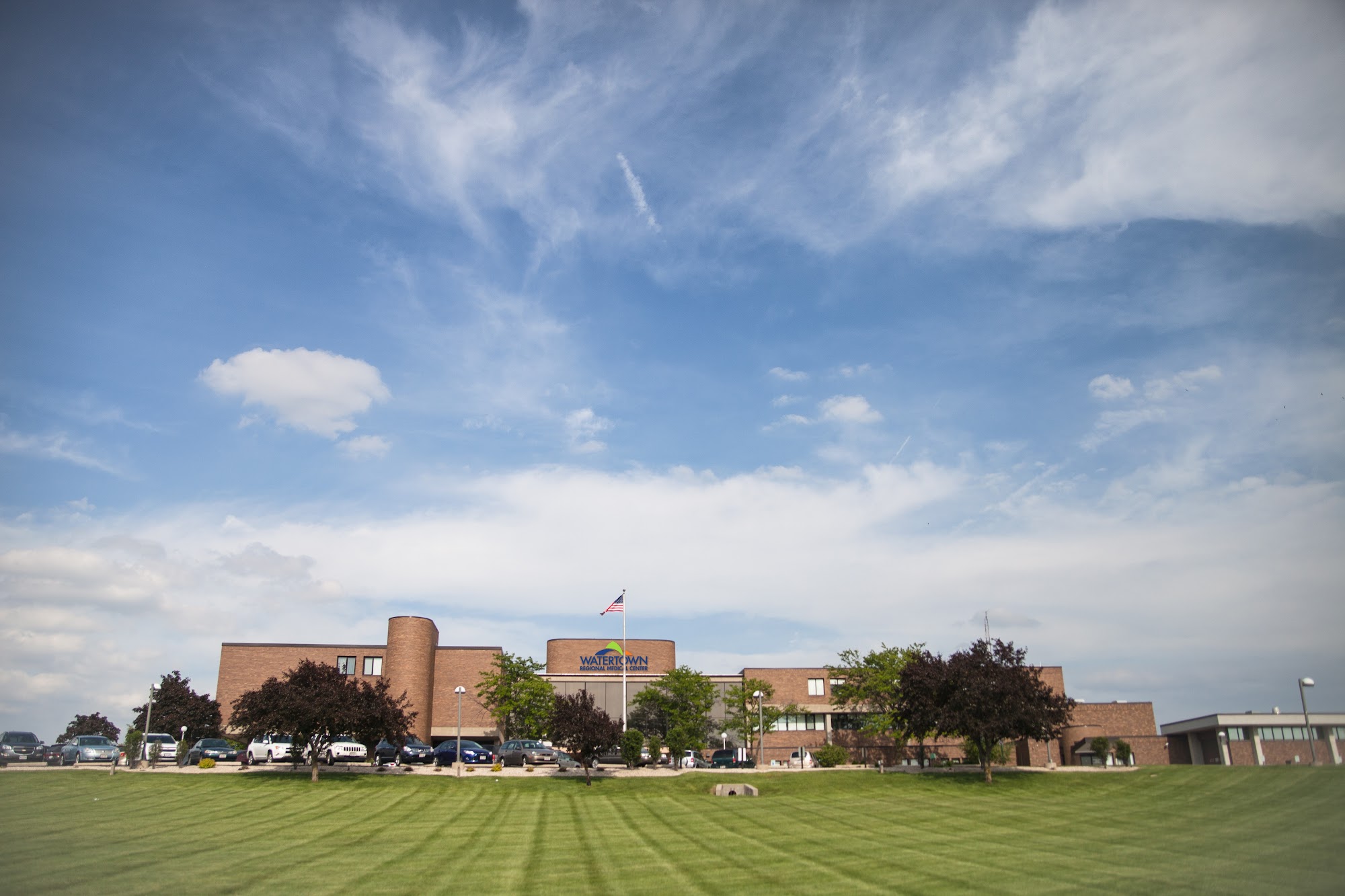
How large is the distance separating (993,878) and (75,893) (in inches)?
821

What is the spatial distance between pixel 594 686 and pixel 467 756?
75.8 ft

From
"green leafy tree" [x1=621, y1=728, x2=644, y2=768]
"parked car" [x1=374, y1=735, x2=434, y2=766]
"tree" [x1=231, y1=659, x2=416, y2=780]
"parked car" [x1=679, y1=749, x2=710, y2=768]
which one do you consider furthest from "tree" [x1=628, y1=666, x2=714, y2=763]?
"tree" [x1=231, y1=659, x2=416, y2=780]

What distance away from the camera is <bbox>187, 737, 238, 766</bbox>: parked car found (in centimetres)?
5281

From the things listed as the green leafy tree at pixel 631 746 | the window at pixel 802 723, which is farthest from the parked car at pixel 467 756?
the window at pixel 802 723

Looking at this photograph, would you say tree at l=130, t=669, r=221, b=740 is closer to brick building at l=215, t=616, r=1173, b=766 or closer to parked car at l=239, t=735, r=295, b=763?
brick building at l=215, t=616, r=1173, b=766

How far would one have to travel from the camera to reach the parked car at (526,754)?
5550 cm

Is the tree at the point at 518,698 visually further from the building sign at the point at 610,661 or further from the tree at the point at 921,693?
the tree at the point at 921,693

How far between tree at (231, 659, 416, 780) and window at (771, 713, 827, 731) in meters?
35.5

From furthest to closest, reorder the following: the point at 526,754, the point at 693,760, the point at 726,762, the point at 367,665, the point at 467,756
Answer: the point at 367,665 → the point at 693,760 → the point at 726,762 → the point at 526,754 → the point at 467,756

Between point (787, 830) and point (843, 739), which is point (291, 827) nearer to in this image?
point (787, 830)

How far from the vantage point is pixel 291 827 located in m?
30.4

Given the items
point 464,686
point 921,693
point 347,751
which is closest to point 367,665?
point 464,686

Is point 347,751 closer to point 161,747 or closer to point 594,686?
point 161,747

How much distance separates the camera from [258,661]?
75.8 metres
